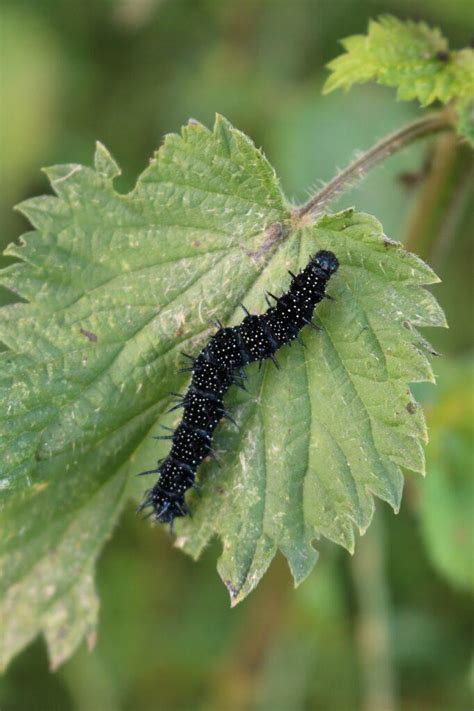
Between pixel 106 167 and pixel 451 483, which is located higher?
pixel 106 167

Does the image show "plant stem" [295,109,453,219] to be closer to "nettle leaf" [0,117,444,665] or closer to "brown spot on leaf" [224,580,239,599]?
"nettle leaf" [0,117,444,665]

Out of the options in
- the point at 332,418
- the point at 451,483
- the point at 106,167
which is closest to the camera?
the point at 332,418

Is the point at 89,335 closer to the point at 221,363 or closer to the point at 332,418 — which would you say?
the point at 221,363

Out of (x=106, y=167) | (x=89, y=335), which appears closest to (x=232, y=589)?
(x=89, y=335)

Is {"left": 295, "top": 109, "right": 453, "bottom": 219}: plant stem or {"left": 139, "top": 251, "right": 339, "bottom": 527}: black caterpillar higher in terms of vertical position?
{"left": 295, "top": 109, "right": 453, "bottom": 219}: plant stem

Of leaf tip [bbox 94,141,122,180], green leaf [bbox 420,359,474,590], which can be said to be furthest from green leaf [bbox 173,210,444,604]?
green leaf [bbox 420,359,474,590]

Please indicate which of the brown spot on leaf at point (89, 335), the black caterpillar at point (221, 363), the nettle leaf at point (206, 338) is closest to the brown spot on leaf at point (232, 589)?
the nettle leaf at point (206, 338)

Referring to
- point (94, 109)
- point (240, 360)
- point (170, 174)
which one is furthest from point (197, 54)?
point (240, 360)

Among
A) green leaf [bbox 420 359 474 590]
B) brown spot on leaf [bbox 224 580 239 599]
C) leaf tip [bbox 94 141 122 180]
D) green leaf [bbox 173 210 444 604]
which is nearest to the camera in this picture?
green leaf [bbox 173 210 444 604]
